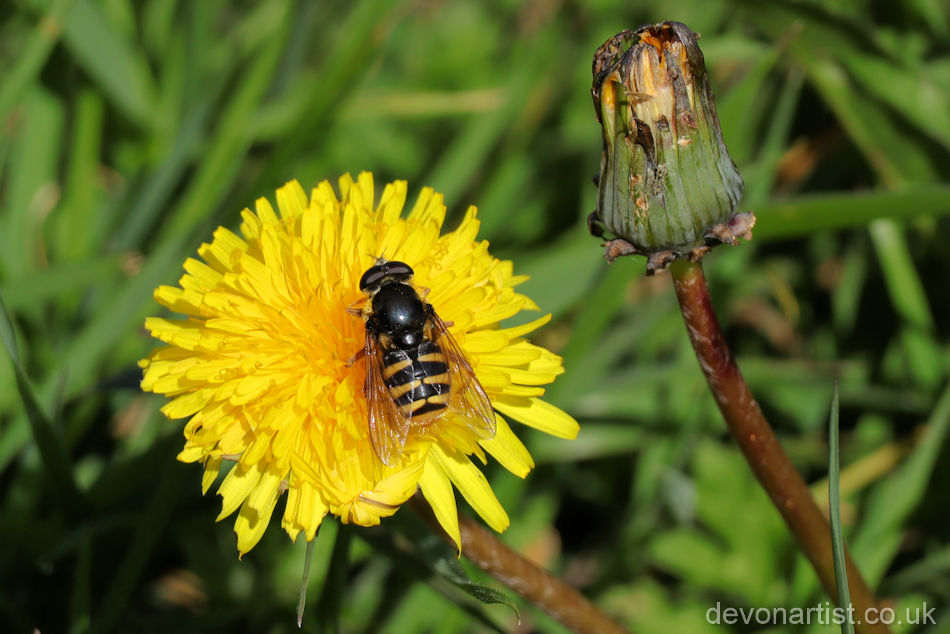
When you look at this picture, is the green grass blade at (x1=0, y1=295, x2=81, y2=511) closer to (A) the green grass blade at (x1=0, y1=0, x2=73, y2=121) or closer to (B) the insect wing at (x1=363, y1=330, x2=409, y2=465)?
(B) the insect wing at (x1=363, y1=330, x2=409, y2=465)

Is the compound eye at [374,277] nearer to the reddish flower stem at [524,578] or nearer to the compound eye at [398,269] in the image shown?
the compound eye at [398,269]

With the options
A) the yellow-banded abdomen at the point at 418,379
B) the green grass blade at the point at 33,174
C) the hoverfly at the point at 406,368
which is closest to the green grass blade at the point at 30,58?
the green grass blade at the point at 33,174

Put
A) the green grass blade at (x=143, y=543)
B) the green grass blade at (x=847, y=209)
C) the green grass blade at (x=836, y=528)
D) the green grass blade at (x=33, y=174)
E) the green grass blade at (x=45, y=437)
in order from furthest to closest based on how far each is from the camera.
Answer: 1. the green grass blade at (x=33, y=174)
2. the green grass blade at (x=847, y=209)
3. the green grass blade at (x=143, y=543)
4. the green grass blade at (x=45, y=437)
5. the green grass blade at (x=836, y=528)

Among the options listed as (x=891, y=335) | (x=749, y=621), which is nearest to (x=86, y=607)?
(x=749, y=621)

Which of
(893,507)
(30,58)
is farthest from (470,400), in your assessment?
(30,58)

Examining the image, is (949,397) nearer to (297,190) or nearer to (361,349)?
(361,349)

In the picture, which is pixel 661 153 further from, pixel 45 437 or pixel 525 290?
pixel 45 437

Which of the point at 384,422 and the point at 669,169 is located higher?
the point at 669,169
